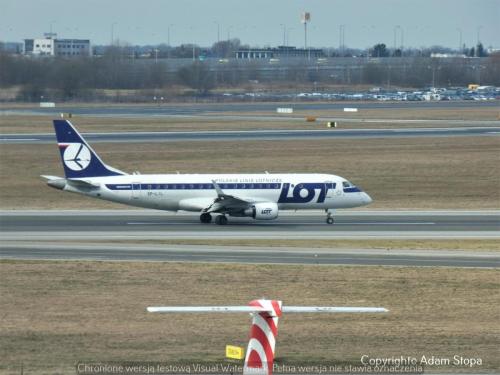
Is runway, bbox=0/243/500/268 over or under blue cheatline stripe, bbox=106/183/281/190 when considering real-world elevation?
under

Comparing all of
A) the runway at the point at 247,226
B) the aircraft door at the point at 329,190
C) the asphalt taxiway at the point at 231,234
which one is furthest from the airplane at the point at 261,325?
the aircraft door at the point at 329,190

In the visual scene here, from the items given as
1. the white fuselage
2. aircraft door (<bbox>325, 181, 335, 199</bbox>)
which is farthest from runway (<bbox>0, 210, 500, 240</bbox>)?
aircraft door (<bbox>325, 181, 335, 199</bbox>)

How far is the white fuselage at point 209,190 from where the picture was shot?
62.2 m

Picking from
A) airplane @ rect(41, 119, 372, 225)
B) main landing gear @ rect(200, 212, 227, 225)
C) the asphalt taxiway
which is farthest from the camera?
main landing gear @ rect(200, 212, 227, 225)

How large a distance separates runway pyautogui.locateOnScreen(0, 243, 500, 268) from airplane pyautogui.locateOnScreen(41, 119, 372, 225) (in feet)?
29.8

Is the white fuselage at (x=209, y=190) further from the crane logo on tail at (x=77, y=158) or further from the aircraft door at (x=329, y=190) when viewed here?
the crane logo on tail at (x=77, y=158)

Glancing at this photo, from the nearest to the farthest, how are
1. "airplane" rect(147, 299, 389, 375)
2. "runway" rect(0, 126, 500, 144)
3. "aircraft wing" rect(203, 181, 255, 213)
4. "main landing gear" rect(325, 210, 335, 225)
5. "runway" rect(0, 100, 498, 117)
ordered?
1. "airplane" rect(147, 299, 389, 375)
2. "aircraft wing" rect(203, 181, 255, 213)
3. "main landing gear" rect(325, 210, 335, 225)
4. "runway" rect(0, 126, 500, 144)
5. "runway" rect(0, 100, 498, 117)


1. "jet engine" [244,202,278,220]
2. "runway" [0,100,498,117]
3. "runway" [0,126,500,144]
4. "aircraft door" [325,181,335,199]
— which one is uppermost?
"runway" [0,100,498,117]

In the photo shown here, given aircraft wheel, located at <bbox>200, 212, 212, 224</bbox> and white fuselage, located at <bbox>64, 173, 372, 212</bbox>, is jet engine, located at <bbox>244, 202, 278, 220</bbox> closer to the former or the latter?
white fuselage, located at <bbox>64, 173, 372, 212</bbox>

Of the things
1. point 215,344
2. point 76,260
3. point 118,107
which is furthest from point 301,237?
point 118,107

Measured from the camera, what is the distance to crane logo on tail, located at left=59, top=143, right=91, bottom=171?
62.7 meters

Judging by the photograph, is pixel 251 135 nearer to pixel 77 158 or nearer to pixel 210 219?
pixel 210 219

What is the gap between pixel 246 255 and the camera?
50375mm

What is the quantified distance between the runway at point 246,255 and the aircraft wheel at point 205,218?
9.53m
